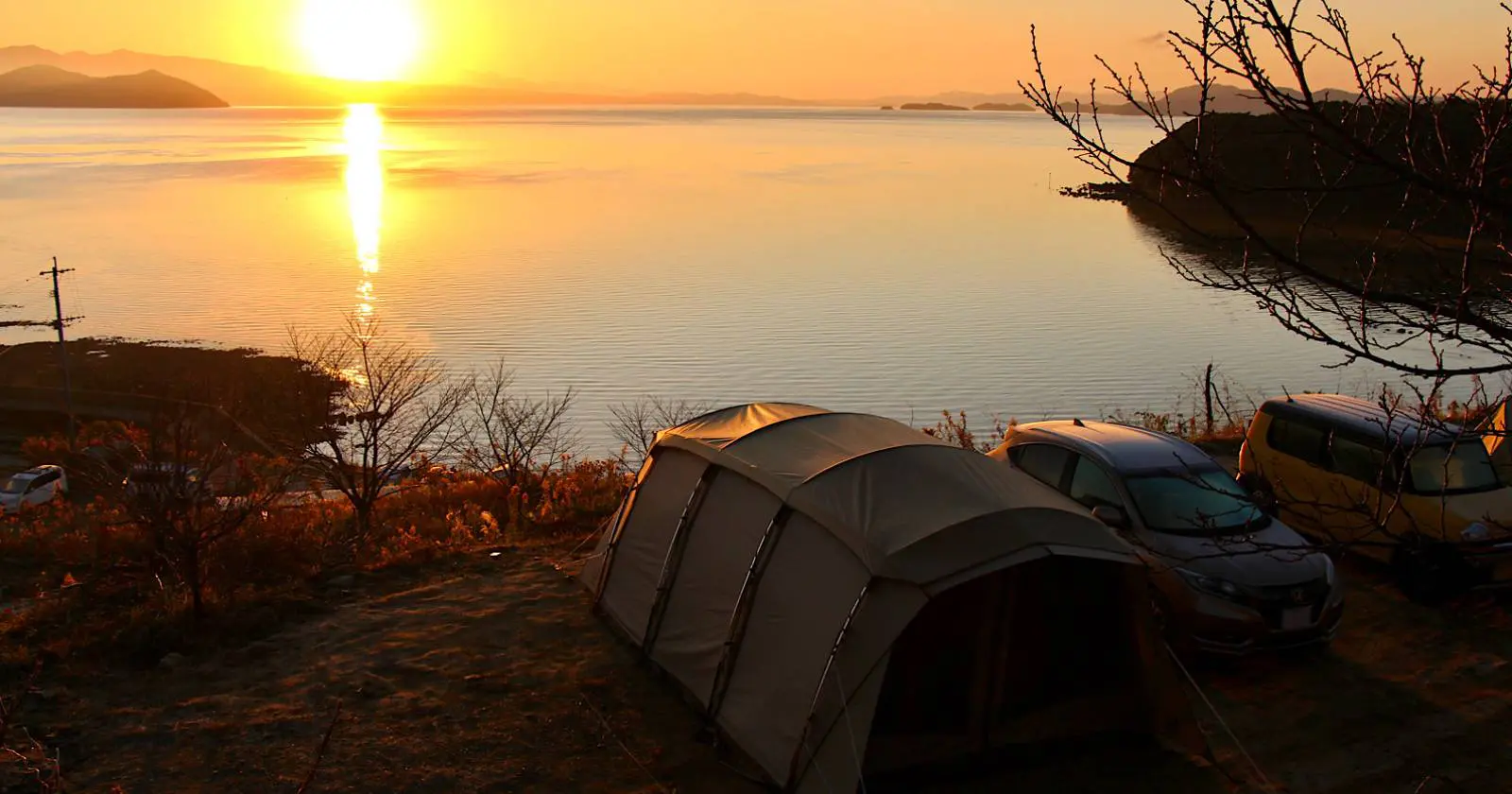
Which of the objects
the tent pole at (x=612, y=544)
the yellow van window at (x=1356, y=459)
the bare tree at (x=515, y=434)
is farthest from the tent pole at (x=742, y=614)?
the bare tree at (x=515, y=434)

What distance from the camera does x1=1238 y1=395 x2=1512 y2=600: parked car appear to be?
36.3 ft

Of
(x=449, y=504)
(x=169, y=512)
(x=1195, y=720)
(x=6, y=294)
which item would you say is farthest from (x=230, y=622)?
→ (x=6, y=294)

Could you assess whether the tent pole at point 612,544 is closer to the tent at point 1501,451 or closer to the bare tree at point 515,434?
the bare tree at point 515,434

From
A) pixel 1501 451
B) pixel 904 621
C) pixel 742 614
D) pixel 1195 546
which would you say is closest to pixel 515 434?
pixel 742 614

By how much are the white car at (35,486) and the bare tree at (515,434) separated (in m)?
12.3

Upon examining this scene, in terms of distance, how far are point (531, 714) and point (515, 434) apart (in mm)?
10623

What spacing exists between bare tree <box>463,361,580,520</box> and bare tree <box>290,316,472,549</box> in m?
0.64

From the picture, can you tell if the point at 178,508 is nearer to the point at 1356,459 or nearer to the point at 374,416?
the point at 374,416

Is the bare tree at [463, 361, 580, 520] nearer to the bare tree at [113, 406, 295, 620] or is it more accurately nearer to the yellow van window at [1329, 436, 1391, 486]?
the bare tree at [113, 406, 295, 620]

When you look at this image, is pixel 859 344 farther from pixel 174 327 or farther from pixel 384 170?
pixel 384 170

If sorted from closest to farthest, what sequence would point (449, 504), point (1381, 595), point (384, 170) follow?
point (1381, 595) < point (449, 504) < point (384, 170)

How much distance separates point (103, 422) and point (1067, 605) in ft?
134

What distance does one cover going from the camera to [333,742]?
27.3 feet

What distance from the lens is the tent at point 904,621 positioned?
7609 mm
